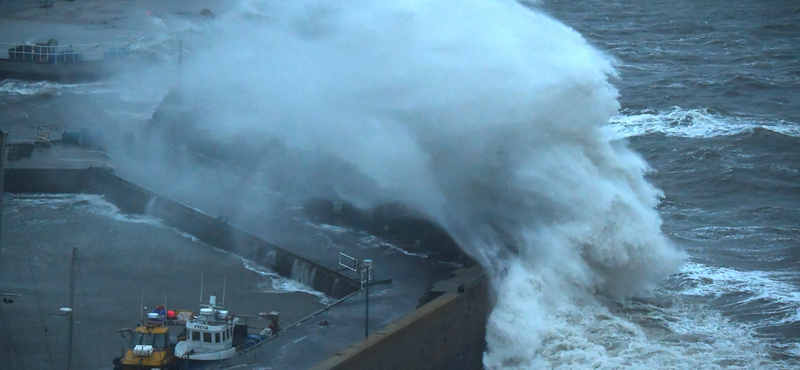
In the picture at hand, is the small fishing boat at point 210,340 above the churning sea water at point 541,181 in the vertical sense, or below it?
below

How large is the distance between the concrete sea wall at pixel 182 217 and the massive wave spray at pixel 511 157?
257 cm

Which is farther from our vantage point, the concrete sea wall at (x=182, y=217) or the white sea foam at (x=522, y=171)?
the concrete sea wall at (x=182, y=217)

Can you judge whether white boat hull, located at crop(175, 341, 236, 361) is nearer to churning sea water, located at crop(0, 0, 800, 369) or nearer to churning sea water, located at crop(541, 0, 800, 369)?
churning sea water, located at crop(0, 0, 800, 369)

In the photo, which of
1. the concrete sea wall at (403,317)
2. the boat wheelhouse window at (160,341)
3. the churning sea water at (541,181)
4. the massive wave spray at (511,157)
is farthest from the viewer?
the massive wave spray at (511,157)

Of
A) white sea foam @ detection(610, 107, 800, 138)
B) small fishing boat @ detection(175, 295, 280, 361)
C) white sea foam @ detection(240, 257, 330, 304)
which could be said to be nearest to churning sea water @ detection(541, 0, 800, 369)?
white sea foam @ detection(610, 107, 800, 138)

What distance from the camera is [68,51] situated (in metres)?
42.5

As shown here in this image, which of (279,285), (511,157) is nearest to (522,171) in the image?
(511,157)

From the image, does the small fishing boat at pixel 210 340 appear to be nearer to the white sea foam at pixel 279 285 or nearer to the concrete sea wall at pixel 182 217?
the concrete sea wall at pixel 182 217

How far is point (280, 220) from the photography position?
71.6 feet

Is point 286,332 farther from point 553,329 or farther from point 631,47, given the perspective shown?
point 631,47

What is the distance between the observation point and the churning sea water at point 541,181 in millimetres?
17453

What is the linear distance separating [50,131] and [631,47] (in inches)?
970

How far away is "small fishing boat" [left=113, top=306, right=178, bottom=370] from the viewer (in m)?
14.3

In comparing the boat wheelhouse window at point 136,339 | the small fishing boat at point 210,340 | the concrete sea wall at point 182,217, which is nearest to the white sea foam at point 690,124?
the concrete sea wall at point 182,217
